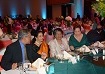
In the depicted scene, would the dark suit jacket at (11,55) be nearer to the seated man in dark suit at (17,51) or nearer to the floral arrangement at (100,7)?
the seated man in dark suit at (17,51)

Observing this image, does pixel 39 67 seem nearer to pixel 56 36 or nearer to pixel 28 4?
pixel 56 36

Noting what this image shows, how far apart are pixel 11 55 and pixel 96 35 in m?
3.09

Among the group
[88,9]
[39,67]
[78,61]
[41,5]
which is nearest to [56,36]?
[78,61]

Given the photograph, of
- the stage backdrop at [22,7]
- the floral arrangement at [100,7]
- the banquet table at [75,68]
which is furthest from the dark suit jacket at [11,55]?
the stage backdrop at [22,7]

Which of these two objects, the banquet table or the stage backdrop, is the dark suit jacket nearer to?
the banquet table

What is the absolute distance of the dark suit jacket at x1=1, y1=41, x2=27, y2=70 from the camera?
3737 millimetres

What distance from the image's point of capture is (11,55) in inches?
150

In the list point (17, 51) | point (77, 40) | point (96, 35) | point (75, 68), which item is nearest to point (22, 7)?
point (96, 35)

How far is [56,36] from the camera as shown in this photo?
17.1ft

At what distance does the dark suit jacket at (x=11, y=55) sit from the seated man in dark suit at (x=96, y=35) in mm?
2856

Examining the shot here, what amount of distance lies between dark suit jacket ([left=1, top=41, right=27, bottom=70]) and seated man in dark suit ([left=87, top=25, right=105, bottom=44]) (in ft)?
9.37

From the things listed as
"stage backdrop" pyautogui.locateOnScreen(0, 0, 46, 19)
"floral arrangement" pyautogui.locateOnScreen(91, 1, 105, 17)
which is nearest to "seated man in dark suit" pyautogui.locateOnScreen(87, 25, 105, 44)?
"floral arrangement" pyautogui.locateOnScreen(91, 1, 105, 17)

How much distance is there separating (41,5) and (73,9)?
242 centimetres

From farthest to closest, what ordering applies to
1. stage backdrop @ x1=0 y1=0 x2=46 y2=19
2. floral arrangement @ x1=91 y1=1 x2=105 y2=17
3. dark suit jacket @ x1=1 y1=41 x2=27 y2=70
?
stage backdrop @ x1=0 y1=0 x2=46 y2=19 < dark suit jacket @ x1=1 y1=41 x2=27 y2=70 < floral arrangement @ x1=91 y1=1 x2=105 y2=17
